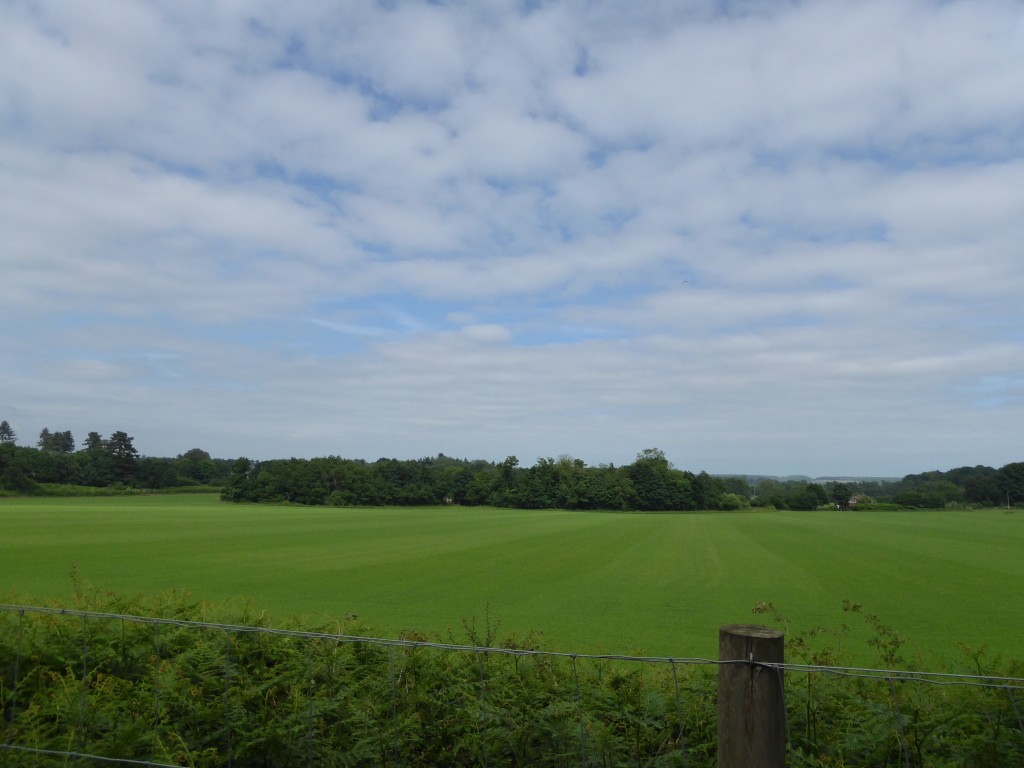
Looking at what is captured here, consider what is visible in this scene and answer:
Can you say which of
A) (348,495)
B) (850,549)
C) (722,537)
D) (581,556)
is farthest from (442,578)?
(348,495)

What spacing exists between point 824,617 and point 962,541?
40958 mm

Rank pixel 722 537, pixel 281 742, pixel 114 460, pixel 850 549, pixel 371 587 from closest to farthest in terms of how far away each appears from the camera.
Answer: pixel 281 742 < pixel 371 587 < pixel 850 549 < pixel 722 537 < pixel 114 460

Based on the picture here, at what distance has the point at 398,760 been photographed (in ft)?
14.4

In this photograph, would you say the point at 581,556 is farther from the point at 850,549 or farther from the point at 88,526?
the point at 88,526

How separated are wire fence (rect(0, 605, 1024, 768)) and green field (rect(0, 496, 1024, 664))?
2.23 metres

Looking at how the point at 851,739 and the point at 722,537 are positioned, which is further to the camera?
the point at 722,537

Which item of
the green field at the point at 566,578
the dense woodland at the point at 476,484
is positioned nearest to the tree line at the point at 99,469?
the dense woodland at the point at 476,484

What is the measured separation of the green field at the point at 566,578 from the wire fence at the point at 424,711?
2231mm

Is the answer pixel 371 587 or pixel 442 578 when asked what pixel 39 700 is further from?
pixel 442 578

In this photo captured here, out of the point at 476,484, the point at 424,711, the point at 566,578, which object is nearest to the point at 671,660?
the point at 424,711

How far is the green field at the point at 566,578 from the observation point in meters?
19.7

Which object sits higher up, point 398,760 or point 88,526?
point 398,760

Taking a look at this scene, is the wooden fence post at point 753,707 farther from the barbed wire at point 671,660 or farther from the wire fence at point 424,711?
the wire fence at point 424,711

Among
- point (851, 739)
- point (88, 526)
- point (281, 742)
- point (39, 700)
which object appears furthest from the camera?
point (88, 526)
